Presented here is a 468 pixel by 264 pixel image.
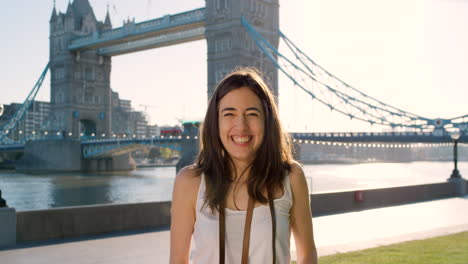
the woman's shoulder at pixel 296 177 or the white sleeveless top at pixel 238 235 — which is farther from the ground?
the woman's shoulder at pixel 296 177

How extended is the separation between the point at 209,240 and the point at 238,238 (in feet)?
0.30

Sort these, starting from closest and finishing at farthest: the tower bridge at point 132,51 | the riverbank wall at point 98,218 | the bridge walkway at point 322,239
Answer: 1. the bridge walkway at point 322,239
2. the riverbank wall at point 98,218
3. the tower bridge at point 132,51

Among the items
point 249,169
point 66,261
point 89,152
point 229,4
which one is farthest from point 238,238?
point 89,152

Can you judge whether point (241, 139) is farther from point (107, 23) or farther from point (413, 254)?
point (107, 23)

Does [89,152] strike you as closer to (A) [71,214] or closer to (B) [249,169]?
(A) [71,214]

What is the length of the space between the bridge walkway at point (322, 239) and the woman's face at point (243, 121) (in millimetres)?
3881

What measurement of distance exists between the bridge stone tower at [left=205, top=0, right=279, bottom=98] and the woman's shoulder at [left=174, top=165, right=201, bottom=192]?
42.4 meters

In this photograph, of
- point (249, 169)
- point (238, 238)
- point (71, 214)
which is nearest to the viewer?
point (238, 238)

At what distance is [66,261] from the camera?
5.25 metres

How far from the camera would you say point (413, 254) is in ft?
17.3

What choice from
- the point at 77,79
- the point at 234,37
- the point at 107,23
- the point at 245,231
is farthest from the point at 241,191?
the point at 107,23

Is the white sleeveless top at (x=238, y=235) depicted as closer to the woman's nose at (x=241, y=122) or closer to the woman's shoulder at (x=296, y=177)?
the woman's shoulder at (x=296, y=177)

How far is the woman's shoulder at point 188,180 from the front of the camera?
5.36 feet

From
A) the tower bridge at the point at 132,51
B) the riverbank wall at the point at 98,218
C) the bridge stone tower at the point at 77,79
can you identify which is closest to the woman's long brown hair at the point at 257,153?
the riverbank wall at the point at 98,218
